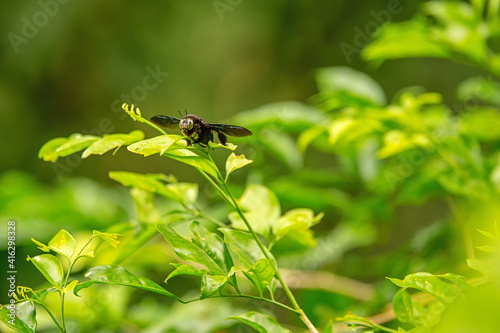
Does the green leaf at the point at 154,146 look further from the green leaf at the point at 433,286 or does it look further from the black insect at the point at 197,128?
the green leaf at the point at 433,286

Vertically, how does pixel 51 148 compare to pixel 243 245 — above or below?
above

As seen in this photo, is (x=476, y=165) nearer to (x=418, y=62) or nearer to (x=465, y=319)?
(x=465, y=319)

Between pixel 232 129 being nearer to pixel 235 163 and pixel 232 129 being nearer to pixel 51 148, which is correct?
pixel 235 163

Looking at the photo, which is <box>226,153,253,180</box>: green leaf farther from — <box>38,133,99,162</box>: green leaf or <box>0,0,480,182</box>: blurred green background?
<box>0,0,480,182</box>: blurred green background

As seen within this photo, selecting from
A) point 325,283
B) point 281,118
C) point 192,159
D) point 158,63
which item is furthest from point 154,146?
point 158,63

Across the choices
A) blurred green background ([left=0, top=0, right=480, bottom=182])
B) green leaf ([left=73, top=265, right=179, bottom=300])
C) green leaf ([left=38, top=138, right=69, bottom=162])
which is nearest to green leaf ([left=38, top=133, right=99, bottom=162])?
green leaf ([left=38, top=138, right=69, bottom=162])

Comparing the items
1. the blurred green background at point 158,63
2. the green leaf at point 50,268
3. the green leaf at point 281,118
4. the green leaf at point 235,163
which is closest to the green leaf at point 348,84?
the green leaf at point 281,118
